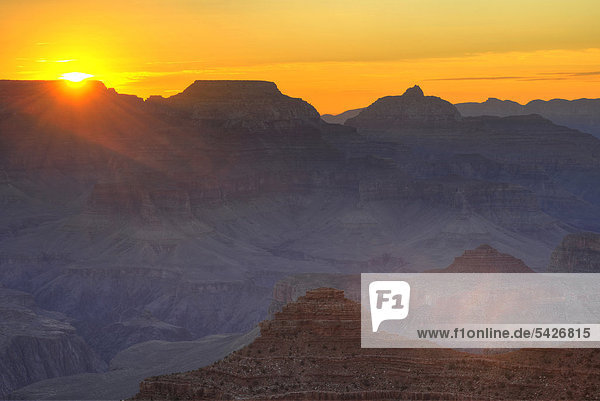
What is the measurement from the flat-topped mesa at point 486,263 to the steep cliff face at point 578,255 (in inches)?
452

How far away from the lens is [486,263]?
117 metres

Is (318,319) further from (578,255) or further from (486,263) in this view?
(578,255)

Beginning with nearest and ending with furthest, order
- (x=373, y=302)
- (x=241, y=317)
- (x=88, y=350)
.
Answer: (x=373, y=302) → (x=88, y=350) → (x=241, y=317)

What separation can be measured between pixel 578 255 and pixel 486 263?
821 inches

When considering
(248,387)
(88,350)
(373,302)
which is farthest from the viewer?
(88,350)

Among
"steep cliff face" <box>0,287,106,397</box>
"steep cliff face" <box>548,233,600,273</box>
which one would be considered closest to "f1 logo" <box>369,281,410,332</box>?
"steep cliff face" <box>548,233,600,273</box>

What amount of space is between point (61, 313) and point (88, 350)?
29981 mm

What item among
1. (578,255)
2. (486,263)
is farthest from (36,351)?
(578,255)

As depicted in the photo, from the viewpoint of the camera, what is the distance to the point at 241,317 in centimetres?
18712

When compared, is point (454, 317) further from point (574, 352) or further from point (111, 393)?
point (574, 352)

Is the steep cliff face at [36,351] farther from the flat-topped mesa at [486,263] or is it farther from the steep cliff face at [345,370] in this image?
the steep cliff face at [345,370]

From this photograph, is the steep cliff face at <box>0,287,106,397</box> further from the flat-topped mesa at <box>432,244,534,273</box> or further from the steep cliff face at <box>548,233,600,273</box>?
the steep cliff face at <box>548,233,600,273</box>

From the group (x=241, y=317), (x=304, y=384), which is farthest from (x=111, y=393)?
(x=241, y=317)

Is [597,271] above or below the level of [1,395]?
above
